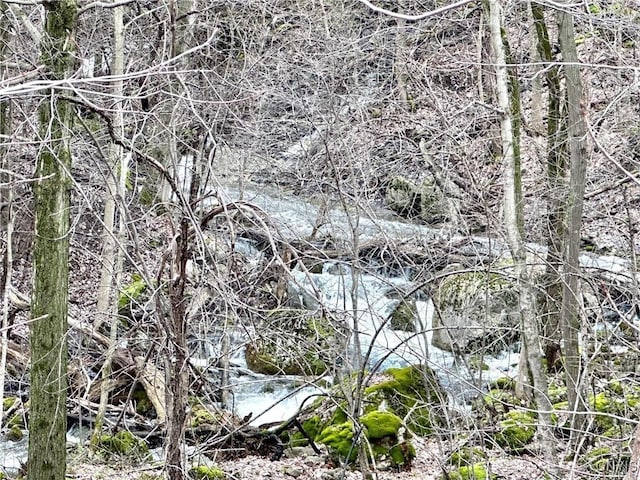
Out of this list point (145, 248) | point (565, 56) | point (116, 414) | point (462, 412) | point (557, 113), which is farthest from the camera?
point (145, 248)

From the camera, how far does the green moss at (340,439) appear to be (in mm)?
8691

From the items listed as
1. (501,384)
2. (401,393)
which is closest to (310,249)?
(401,393)

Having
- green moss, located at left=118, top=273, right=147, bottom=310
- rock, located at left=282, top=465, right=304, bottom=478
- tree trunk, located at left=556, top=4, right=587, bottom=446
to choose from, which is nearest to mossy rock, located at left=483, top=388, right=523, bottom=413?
tree trunk, located at left=556, top=4, right=587, bottom=446

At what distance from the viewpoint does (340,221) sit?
11453 millimetres

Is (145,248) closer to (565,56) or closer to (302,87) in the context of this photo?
(302,87)

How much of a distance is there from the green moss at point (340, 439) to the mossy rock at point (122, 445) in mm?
2159

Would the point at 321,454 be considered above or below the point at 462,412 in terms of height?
below

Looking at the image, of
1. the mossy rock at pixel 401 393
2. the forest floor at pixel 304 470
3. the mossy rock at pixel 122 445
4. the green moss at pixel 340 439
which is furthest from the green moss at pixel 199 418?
the mossy rock at pixel 401 393

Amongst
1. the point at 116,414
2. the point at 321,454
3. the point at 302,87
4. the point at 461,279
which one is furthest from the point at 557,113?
the point at 116,414

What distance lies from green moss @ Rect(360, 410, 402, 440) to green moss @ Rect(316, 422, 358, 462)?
217mm

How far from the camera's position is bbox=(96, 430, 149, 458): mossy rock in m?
8.95

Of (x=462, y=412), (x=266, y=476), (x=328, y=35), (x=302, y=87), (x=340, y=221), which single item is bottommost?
(x=266, y=476)

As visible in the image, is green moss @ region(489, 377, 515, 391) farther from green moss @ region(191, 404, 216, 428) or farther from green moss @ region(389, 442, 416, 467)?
green moss @ region(191, 404, 216, 428)

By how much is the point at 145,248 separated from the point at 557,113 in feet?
21.8
